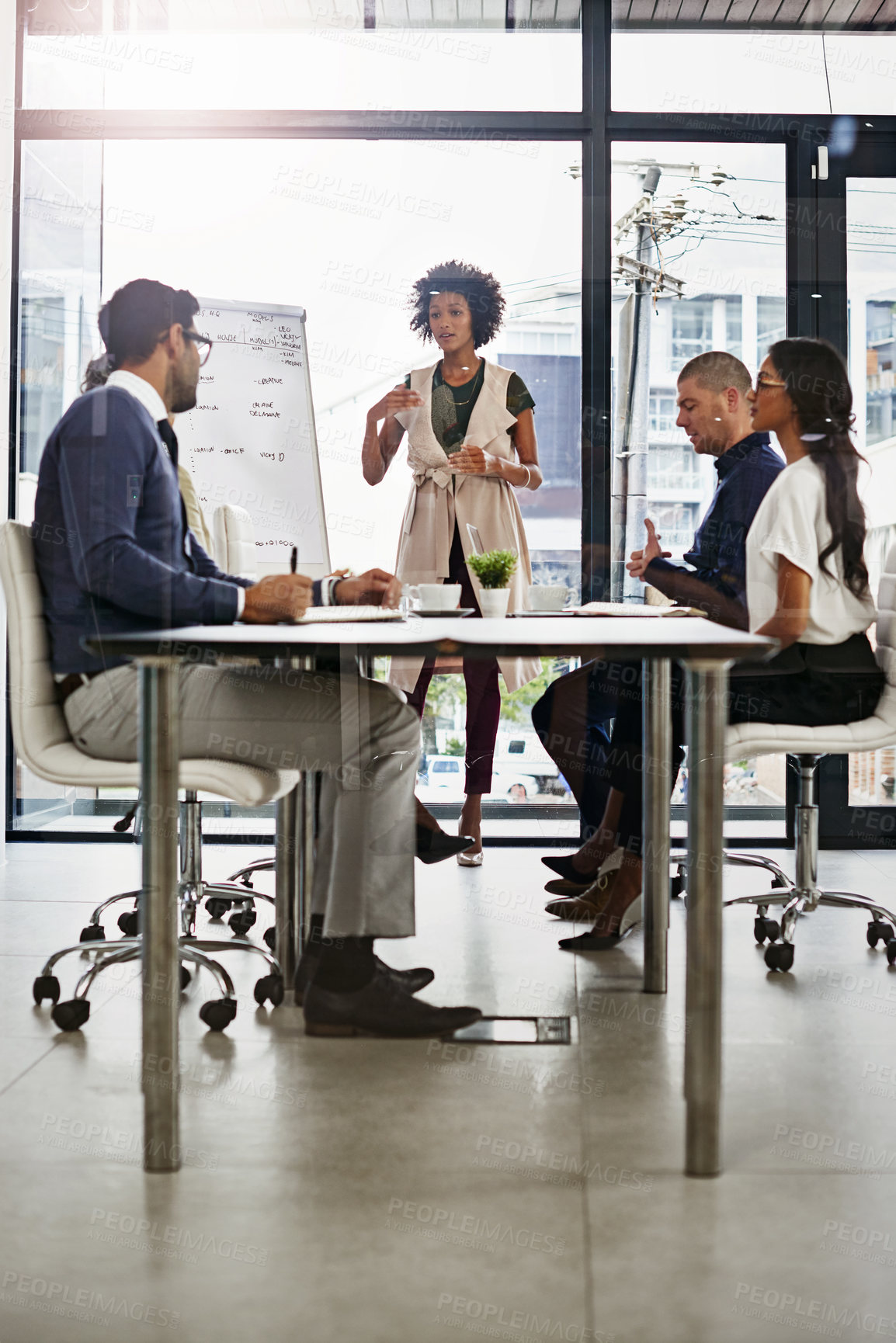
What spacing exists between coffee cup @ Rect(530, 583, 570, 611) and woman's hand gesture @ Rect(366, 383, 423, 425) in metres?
1.37

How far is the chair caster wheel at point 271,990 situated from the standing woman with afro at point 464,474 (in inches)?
58.9

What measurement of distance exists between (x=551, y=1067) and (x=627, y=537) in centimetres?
242

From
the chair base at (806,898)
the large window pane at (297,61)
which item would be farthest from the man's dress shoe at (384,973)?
the large window pane at (297,61)

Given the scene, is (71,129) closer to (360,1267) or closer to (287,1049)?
(287,1049)

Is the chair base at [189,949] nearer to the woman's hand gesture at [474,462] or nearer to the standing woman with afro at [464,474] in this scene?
the standing woman with afro at [464,474]

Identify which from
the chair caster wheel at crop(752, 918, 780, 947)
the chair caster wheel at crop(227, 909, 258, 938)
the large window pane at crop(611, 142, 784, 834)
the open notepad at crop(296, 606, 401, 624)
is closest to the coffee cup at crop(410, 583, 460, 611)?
the open notepad at crop(296, 606, 401, 624)

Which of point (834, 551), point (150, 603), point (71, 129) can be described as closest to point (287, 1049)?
point (150, 603)

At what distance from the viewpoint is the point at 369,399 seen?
13.8 feet

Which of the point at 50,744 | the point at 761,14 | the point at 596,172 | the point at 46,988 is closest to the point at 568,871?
the point at 46,988

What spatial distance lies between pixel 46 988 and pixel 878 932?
1.88m

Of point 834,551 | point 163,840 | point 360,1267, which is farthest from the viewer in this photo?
point 834,551

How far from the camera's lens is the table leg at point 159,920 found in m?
1.70

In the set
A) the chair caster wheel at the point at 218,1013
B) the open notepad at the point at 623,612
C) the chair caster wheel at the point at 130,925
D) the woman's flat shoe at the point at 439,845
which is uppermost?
the open notepad at the point at 623,612

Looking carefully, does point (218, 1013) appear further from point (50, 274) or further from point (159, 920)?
point (50, 274)
